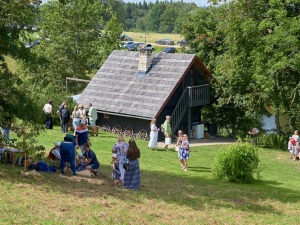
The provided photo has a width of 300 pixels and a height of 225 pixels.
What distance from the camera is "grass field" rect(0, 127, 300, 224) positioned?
46.1 feet

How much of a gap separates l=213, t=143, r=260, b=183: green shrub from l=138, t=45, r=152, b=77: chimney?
41.1 ft

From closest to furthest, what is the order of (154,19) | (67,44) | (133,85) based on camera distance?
(133,85), (67,44), (154,19)

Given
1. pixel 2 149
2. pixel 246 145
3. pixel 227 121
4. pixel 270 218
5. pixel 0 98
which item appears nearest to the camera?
pixel 270 218

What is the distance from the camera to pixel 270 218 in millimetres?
15680

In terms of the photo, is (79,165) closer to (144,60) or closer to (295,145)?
(295,145)

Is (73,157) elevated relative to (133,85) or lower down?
lower down

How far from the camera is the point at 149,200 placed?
16.1m

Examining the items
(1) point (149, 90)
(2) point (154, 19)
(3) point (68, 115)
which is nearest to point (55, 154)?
(3) point (68, 115)

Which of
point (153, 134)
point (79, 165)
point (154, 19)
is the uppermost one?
point (154, 19)

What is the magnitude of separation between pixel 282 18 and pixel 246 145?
11.9 meters

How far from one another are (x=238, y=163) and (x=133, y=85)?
42.2 ft

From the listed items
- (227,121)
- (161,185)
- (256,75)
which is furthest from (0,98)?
(227,121)

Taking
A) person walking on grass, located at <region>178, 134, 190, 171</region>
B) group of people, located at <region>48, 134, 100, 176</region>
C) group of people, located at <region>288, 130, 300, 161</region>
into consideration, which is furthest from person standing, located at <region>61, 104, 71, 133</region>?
group of people, located at <region>288, 130, 300, 161</region>

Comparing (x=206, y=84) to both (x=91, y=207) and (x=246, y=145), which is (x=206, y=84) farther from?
(x=91, y=207)
